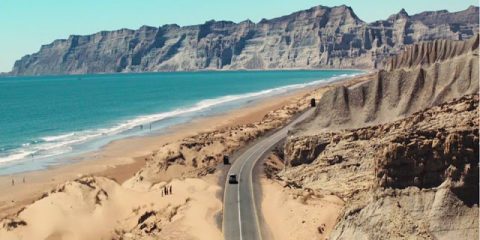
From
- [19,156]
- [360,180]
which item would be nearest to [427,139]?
[360,180]

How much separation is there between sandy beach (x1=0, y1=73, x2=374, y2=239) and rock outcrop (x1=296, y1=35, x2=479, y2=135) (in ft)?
43.0

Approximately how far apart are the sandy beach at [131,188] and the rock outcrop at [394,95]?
1311 cm

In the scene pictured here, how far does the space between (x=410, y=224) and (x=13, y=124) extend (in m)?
102

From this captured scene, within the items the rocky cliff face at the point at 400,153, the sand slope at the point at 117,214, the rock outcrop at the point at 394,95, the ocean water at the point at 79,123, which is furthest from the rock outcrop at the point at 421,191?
the ocean water at the point at 79,123

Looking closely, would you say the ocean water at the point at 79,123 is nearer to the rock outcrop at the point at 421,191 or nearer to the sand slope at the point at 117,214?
the sand slope at the point at 117,214

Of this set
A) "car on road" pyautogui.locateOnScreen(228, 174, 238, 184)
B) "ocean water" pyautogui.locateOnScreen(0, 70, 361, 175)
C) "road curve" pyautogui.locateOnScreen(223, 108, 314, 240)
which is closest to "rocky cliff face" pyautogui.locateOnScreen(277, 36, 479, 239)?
"road curve" pyautogui.locateOnScreen(223, 108, 314, 240)

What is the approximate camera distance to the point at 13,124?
11538 centimetres

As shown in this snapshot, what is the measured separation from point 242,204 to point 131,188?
52.5 feet

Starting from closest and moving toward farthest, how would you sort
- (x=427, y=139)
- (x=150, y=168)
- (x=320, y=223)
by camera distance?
(x=427, y=139) → (x=320, y=223) → (x=150, y=168)

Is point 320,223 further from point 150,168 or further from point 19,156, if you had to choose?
point 19,156

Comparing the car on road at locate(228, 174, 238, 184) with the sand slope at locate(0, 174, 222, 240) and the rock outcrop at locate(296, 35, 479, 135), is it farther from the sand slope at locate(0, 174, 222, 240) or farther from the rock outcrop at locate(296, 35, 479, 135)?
the rock outcrop at locate(296, 35, 479, 135)

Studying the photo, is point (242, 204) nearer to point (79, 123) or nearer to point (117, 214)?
point (117, 214)

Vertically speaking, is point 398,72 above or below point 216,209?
above

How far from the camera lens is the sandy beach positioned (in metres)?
42.4
